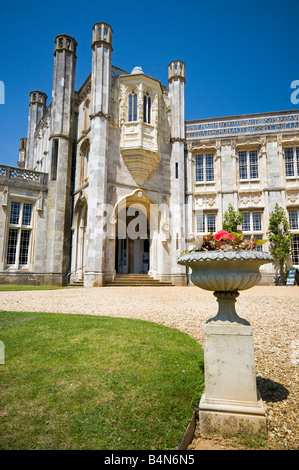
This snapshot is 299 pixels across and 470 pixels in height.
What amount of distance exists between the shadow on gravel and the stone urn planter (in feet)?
1.62

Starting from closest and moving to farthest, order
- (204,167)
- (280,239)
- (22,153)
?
(280,239)
(204,167)
(22,153)

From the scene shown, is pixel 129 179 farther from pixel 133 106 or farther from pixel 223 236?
pixel 223 236

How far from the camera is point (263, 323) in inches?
249

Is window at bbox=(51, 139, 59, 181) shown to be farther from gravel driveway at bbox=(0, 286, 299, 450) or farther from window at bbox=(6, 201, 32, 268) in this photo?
gravel driveway at bbox=(0, 286, 299, 450)

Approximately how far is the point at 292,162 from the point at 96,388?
21.8m

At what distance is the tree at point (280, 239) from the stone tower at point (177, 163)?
5920 millimetres

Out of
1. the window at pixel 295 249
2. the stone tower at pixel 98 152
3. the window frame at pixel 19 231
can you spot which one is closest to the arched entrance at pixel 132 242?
the stone tower at pixel 98 152

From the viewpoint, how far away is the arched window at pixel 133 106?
18.4 metres

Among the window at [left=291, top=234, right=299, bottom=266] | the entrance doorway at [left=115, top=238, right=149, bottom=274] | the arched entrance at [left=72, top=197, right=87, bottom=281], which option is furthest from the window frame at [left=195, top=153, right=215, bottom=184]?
the arched entrance at [left=72, top=197, right=87, bottom=281]

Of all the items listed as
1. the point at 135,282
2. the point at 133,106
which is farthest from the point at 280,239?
the point at 133,106

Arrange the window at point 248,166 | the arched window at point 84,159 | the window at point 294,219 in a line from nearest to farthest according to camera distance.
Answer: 1. the arched window at point 84,159
2. the window at point 294,219
3. the window at point 248,166

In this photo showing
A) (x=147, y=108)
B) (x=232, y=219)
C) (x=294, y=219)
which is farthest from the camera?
(x=294, y=219)

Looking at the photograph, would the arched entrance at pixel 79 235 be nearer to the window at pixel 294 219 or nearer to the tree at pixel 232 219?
the tree at pixel 232 219

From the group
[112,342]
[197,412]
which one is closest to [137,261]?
[112,342]
